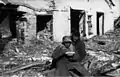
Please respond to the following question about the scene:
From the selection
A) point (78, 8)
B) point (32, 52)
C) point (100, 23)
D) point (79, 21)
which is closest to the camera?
Answer: point (32, 52)

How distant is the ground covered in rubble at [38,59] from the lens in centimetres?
759

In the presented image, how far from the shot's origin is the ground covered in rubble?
7590mm

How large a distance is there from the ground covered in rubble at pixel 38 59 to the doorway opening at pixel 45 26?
477mm

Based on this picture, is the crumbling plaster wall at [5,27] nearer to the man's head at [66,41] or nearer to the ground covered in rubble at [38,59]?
the ground covered in rubble at [38,59]

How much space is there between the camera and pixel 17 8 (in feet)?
33.5

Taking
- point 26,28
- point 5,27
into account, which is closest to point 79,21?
point 26,28

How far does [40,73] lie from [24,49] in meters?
3.46

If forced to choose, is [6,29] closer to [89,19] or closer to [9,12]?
[9,12]

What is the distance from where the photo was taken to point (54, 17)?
1273 centimetres

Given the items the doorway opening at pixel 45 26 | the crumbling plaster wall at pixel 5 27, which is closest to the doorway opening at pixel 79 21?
the doorway opening at pixel 45 26

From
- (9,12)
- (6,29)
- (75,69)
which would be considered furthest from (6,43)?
(75,69)

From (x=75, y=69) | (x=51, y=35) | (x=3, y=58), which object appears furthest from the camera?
(x=51, y=35)

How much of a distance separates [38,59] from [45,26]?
3.70 meters

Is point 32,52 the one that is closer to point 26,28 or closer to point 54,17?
point 26,28
